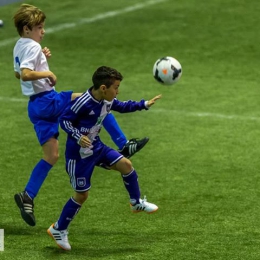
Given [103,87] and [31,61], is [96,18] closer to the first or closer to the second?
[31,61]

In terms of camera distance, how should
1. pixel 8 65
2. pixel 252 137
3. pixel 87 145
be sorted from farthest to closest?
pixel 8 65, pixel 252 137, pixel 87 145

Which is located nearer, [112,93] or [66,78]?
[112,93]

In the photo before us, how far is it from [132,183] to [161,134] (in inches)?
169

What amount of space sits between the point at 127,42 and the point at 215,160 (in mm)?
7040

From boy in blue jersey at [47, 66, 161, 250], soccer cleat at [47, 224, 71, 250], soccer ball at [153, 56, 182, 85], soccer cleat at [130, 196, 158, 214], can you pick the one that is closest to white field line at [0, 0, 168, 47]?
soccer ball at [153, 56, 182, 85]

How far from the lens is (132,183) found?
1012cm

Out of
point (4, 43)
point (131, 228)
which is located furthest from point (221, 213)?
point (4, 43)

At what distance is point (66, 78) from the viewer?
1727 centimetres

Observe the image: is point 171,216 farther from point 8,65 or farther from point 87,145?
point 8,65

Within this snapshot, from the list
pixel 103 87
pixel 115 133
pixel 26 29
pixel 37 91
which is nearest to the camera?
pixel 103 87

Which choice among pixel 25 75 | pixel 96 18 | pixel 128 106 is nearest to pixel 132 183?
pixel 128 106

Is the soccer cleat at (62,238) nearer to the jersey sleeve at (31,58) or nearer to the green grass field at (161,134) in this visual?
the green grass field at (161,134)

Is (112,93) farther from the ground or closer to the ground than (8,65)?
farther from the ground

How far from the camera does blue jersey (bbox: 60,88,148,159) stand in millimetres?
9508
